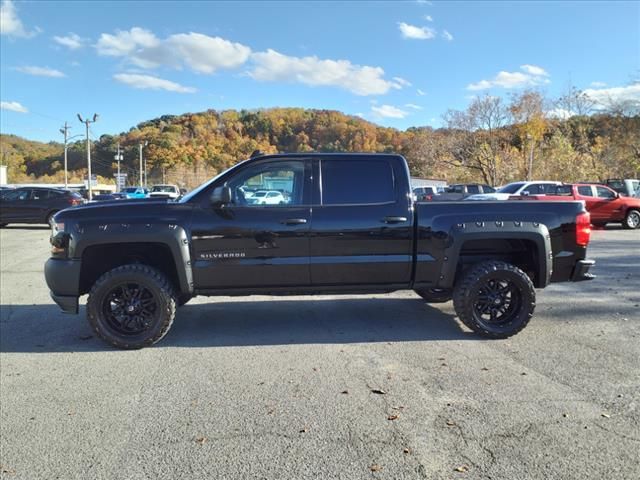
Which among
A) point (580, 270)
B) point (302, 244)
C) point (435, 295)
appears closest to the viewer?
point (302, 244)

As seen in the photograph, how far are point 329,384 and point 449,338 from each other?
189 centimetres

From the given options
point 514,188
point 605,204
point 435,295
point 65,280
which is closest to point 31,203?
point 65,280

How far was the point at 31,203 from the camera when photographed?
19578mm

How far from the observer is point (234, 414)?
3703 mm

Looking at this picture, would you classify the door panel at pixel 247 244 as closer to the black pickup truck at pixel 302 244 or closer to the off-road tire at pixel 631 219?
the black pickup truck at pixel 302 244

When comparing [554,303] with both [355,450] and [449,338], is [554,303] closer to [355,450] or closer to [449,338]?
[449,338]

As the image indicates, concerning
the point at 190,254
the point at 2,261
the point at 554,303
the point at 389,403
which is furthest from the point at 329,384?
the point at 2,261

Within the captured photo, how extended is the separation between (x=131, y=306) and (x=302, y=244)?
188cm

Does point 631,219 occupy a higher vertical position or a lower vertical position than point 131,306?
higher

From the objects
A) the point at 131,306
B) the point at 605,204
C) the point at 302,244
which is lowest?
the point at 131,306

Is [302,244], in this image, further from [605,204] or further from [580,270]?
[605,204]

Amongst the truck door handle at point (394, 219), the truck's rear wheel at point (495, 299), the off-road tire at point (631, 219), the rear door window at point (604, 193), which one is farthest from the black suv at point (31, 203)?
the off-road tire at point (631, 219)

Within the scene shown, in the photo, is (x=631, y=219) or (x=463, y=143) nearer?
(x=631, y=219)

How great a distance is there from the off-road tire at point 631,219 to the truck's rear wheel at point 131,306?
19201 millimetres
